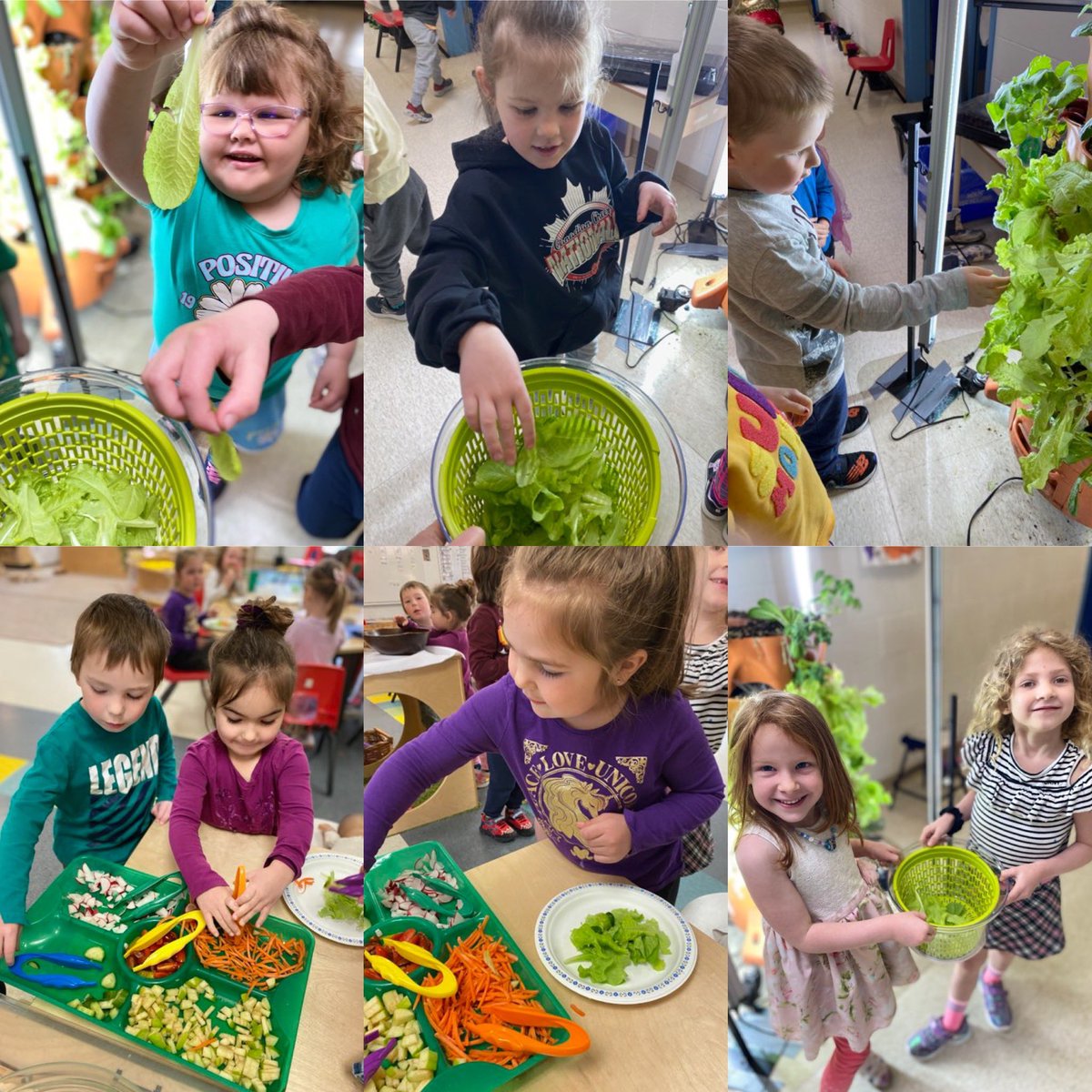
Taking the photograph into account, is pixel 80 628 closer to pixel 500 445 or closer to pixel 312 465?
pixel 312 465

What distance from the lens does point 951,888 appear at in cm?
155

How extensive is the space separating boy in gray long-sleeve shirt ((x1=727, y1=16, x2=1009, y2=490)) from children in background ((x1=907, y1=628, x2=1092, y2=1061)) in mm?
451

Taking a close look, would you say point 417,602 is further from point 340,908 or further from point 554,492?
point 340,908

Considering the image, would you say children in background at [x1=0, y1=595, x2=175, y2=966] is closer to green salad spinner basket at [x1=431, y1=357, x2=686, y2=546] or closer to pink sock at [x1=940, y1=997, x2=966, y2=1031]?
green salad spinner basket at [x1=431, y1=357, x2=686, y2=546]

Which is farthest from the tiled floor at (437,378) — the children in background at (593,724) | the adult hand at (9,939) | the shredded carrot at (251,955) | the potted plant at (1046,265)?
the adult hand at (9,939)

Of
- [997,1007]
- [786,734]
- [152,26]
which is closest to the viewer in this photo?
[152,26]

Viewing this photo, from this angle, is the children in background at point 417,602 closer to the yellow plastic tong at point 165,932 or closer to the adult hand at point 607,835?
the adult hand at point 607,835

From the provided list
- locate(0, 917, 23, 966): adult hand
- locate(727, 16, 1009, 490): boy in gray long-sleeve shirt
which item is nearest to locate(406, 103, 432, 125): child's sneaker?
locate(727, 16, 1009, 490): boy in gray long-sleeve shirt

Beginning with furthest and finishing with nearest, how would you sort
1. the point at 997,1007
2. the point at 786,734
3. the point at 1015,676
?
1. the point at 997,1007
2. the point at 1015,676
3. the point at 786,734

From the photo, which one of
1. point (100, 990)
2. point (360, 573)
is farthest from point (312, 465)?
point (100, 990)

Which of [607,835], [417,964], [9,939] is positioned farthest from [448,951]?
[9,939]

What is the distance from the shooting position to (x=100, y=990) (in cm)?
136

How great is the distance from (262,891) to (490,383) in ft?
2.58

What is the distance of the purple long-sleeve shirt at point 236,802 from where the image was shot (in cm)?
138
